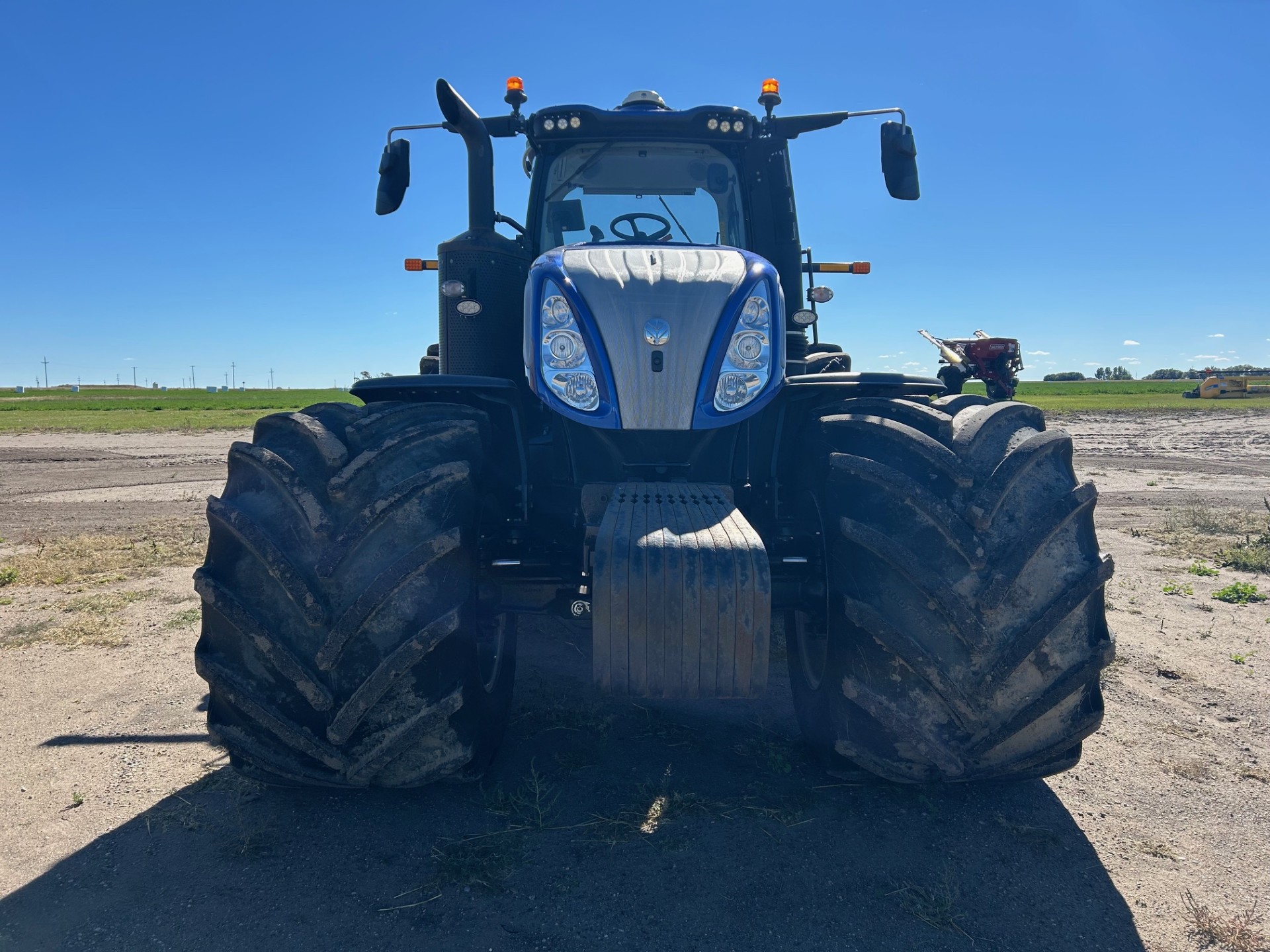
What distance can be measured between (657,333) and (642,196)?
1.89 metres

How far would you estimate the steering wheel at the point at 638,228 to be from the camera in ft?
14.4

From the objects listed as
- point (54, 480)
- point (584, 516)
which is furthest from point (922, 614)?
point (54, 480)

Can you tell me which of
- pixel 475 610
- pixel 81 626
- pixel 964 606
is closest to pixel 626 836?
pixel 475 610

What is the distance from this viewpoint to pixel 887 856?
8.82 feet

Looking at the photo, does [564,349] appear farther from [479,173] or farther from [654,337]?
[479,173]

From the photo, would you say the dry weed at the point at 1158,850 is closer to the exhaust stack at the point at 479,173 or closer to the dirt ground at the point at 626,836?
the dirt ground at the point at 626,836

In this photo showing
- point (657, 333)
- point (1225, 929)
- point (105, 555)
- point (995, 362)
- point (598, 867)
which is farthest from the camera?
point (995, 362)

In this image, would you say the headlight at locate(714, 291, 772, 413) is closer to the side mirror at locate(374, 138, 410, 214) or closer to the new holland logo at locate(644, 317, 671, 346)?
the new holland logo at locate(644, 317, 671, 346)

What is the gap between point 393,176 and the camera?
14.0 feet

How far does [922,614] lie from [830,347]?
4.28m

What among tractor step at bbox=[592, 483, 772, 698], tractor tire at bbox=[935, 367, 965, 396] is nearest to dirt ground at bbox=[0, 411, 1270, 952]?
tractor step at bbox=[592, 483, 772, 698]

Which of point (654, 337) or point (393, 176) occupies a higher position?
point (393, 176)

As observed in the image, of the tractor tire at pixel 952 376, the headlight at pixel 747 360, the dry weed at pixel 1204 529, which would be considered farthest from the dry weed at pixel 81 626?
the tractor tire at pixel 952 376

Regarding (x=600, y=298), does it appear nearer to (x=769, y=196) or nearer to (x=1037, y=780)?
(x=769, y=196)
